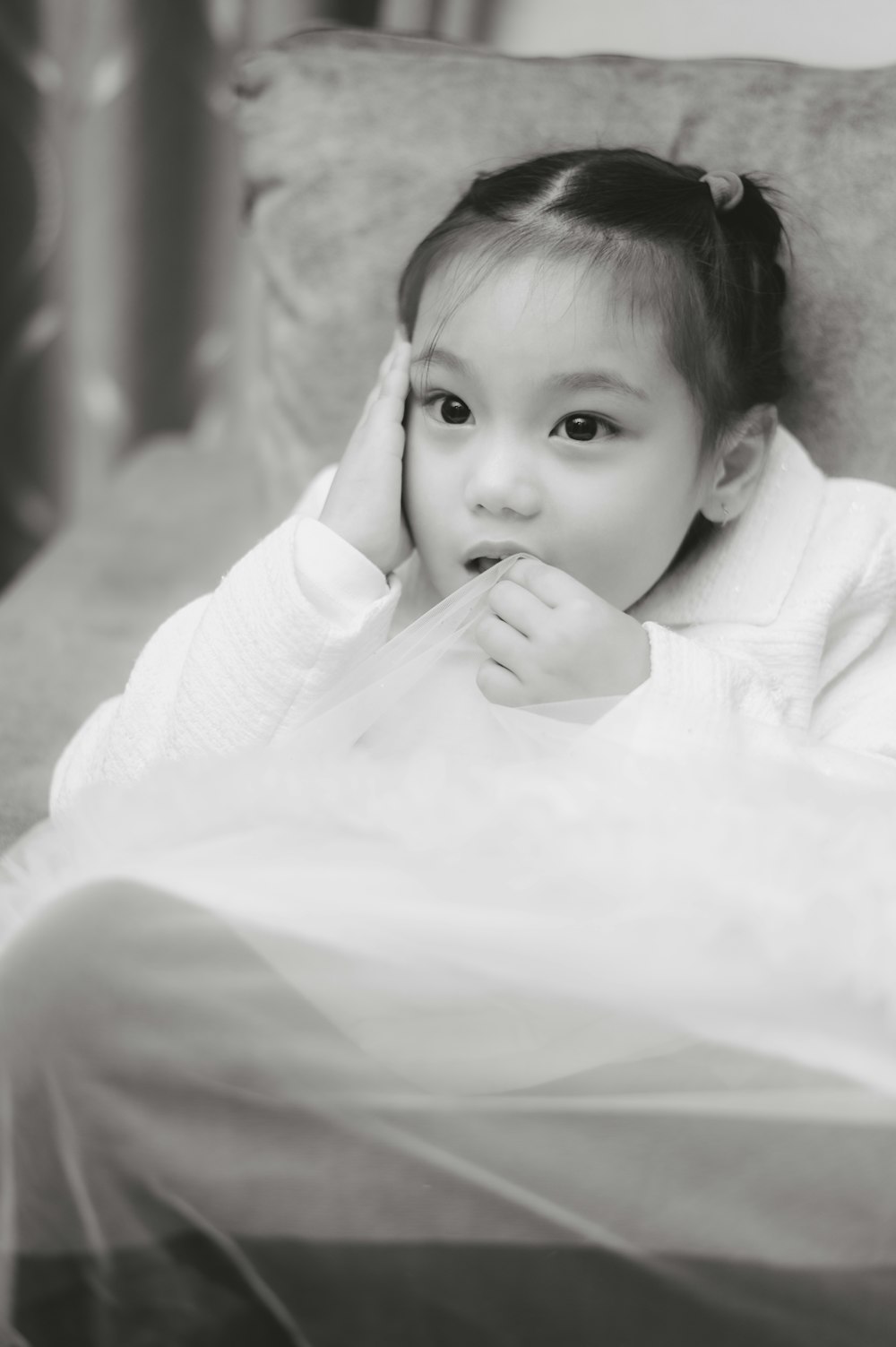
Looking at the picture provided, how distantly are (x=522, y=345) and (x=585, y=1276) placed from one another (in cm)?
57

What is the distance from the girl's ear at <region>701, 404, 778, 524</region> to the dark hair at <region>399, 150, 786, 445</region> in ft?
0.05

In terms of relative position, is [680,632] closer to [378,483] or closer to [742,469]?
[742,469]

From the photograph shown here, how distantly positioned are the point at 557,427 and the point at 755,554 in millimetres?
210

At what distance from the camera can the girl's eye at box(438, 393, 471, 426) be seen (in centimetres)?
92

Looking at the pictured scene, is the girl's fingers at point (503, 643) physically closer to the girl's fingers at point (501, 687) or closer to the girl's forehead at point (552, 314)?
the girl's fingers at point (501, 687)

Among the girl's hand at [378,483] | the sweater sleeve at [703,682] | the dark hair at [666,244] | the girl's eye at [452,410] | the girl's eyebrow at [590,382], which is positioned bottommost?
the sweater sleeve at [703,682]

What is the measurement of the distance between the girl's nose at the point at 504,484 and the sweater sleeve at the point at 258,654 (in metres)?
0.09

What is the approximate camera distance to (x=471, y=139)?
3.57 feet

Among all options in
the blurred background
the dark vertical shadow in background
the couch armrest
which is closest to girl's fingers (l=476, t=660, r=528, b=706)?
the couch armrest

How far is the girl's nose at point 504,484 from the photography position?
0.85m

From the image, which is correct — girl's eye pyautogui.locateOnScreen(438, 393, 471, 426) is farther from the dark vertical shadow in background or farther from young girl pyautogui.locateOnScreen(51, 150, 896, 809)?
the dark vertical shadow in background

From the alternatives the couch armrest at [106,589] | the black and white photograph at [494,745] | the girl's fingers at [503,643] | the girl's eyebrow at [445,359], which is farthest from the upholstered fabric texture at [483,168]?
the girl's fingers at [503,643]

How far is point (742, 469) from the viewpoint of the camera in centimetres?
98

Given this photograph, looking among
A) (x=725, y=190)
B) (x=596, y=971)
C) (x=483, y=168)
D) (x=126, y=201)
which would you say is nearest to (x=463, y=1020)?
(x=596, y=971)
